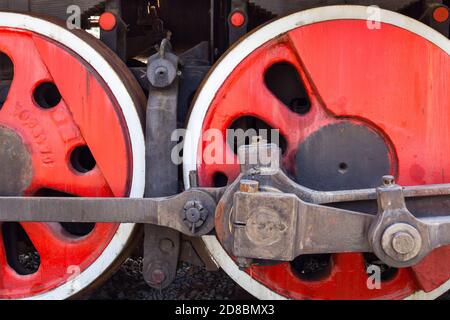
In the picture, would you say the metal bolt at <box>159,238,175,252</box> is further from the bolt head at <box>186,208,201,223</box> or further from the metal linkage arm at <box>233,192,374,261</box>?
the metal linkage arm at <box>233,192,374,261</box>

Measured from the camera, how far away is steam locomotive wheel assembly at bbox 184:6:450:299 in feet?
4.71

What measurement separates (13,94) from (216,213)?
2.57ft

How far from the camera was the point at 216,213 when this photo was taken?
4.40 feet

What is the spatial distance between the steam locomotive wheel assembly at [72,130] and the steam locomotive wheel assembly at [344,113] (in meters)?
0.23

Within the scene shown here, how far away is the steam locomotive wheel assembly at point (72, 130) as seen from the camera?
1531 millimetres

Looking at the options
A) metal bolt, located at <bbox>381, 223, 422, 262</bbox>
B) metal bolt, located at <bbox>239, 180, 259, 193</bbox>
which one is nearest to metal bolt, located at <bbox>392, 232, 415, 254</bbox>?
metal bolt, located at <bbox>381, 223, 422, 262</bbox>

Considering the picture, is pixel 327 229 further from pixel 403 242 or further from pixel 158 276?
pixel 158 276

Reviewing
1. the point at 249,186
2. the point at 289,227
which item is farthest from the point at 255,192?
the point at 289,227

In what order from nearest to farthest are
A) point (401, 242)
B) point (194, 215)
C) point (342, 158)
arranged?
point (401, 242)
point (194, 215)
point (342, 158)

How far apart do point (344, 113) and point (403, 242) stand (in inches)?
17.0

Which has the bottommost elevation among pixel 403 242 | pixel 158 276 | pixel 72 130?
pixel 158 276

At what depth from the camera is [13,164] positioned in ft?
5.09

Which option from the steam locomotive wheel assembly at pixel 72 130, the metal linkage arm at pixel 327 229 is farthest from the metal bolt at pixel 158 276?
the metal linkage arm at pixel 327 229

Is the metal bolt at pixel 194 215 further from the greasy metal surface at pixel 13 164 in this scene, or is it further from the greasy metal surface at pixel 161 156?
the greasy metal surface at pixel 13 164
